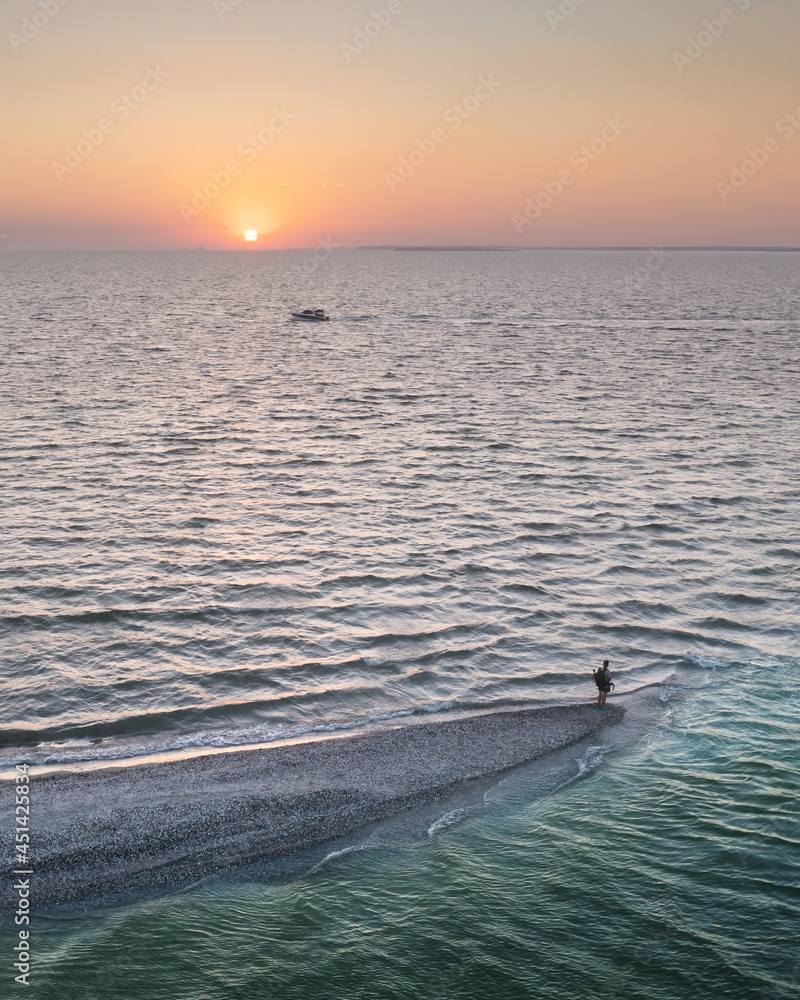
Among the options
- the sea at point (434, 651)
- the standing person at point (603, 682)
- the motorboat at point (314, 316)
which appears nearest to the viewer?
the sea at point (434, 651)

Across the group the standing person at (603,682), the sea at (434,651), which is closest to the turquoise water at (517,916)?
the sea at (434,651)

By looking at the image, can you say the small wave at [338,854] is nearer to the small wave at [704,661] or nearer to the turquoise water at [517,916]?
the turquoise water at [517,916]

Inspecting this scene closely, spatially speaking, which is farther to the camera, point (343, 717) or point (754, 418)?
point (754, 418)

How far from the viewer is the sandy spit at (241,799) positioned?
18.8m

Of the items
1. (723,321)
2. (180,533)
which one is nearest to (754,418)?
(180,533)

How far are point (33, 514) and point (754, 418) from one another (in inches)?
1977

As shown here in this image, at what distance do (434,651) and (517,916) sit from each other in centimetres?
1326

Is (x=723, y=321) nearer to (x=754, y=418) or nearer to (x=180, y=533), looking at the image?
(x=754, y=418)

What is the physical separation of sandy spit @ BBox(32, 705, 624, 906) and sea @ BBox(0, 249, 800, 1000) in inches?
26.0

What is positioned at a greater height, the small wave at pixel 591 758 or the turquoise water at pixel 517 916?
the small wave at pixel 591 758

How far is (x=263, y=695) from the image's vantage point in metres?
27.4

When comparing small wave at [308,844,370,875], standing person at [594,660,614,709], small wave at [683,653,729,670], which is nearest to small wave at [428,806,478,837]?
small wave at [308,844,370,875]

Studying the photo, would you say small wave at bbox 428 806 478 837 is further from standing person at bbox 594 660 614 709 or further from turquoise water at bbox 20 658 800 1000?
standing person at bbox 594 660 614 709

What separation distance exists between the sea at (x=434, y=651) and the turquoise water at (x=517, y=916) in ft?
0.22
